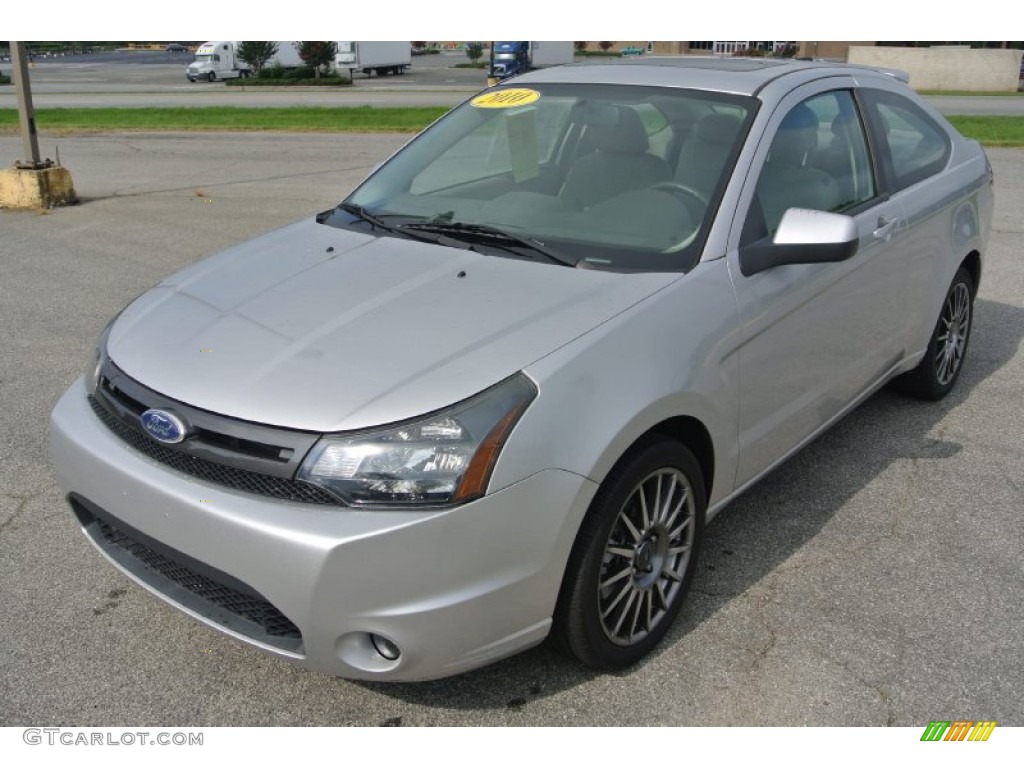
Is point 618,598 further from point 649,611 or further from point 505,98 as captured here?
point 505,98

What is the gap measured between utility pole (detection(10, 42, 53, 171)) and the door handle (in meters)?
8.34

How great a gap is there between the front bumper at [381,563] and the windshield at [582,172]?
1067mm

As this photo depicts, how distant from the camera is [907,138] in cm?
471

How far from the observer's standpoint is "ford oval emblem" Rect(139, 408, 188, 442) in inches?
106

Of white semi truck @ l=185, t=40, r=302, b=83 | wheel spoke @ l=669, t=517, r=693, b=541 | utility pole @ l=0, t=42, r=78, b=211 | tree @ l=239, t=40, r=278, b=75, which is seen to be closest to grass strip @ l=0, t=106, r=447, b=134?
utility pole @ l=0, t=42, r=78, b=211

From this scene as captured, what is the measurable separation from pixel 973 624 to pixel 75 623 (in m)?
2.97

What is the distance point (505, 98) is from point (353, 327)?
1.78m

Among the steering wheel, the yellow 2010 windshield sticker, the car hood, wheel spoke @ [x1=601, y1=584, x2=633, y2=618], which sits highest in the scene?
the yellow 2010 windshield sticker

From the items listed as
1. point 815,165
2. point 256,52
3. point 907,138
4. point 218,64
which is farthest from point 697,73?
point 218,64

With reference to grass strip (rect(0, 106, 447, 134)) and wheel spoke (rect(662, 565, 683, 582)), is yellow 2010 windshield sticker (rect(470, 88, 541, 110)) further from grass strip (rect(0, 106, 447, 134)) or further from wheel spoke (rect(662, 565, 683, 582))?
grass strip (rect(0, 106, 447, 134))

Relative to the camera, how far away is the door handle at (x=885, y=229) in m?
4.08

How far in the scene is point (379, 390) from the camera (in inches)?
104
